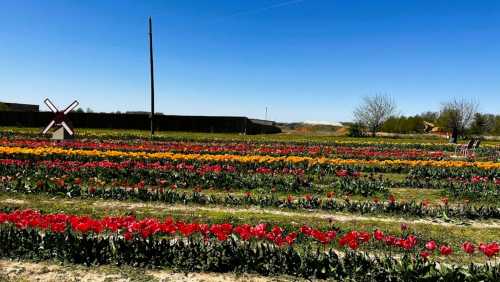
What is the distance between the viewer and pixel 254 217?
9.92 meters

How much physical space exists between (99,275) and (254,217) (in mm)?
4377

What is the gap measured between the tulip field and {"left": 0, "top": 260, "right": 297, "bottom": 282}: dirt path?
0.14 metres

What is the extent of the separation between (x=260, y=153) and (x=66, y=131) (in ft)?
35.1

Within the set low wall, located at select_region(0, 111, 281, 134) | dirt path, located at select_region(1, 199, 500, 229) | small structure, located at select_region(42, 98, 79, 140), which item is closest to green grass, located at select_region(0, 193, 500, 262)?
dirt path, located at select_region(1, 199, 500, 229)

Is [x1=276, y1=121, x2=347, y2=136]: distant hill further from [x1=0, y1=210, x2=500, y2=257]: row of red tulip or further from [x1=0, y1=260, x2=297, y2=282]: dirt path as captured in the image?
[x1=0, y1=260, x2=297, y2=282]: dirt path

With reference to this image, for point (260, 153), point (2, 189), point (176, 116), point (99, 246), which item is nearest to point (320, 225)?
point (99, 246)

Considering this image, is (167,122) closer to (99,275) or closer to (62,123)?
(62,123)

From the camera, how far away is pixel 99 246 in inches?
259

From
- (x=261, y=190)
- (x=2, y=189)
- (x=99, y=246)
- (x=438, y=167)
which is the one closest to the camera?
(x=99, y=246)

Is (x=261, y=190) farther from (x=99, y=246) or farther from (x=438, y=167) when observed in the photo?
(x=438, y=167)

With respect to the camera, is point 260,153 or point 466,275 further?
point 260,153

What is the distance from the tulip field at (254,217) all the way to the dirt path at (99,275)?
142mm

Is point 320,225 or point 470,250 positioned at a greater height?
point 470,250

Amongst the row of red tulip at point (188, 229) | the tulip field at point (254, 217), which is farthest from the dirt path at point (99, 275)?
the row of red tulip at point (188, 229)
